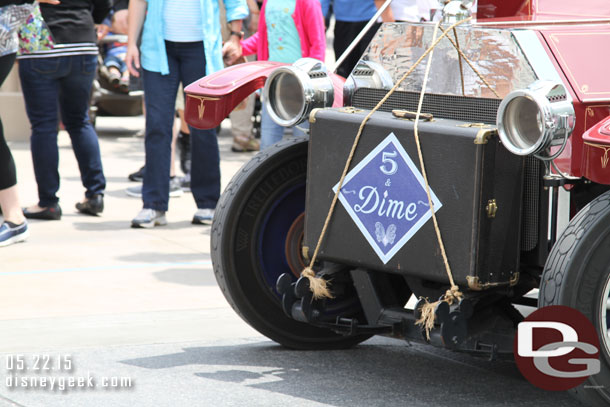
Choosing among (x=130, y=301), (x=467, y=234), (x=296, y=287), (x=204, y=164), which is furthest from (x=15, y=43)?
(x=467, y=234)

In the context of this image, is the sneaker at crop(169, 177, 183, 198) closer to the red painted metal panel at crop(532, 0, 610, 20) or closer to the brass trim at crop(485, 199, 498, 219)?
the red painted metal panel at crop(532, 0, 610, 20)

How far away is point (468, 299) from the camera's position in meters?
3.84

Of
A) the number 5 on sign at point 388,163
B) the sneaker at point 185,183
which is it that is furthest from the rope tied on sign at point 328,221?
the sneaker at point 185,183

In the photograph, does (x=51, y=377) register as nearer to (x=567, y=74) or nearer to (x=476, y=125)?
(x=476, y=125)

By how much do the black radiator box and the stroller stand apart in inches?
307

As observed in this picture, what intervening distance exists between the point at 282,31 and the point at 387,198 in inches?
123

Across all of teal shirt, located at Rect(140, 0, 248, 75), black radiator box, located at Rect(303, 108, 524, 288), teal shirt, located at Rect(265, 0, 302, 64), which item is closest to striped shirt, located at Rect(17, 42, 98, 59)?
teal shirt, located at Rect(140, 0, 248, 75)

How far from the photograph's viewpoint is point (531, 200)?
391 centimetres

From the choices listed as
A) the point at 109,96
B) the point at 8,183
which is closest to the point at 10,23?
the point at 8,183

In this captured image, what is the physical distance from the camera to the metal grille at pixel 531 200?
3.90 meters

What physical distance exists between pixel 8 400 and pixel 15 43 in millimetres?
3272

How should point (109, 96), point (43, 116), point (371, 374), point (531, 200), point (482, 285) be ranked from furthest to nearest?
point (109, 96), point (43, 116), point (371, 374), point (531, 200), point (482, 285)

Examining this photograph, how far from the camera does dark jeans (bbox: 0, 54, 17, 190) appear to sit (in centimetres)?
656

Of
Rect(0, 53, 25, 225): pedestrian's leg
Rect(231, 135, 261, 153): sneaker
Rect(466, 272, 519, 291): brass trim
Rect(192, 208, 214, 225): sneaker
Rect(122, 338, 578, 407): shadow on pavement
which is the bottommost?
Rect(231, 135, 261, 153): sneaker
